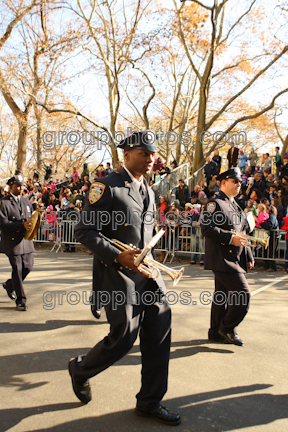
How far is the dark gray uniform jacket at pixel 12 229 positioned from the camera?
597 cm

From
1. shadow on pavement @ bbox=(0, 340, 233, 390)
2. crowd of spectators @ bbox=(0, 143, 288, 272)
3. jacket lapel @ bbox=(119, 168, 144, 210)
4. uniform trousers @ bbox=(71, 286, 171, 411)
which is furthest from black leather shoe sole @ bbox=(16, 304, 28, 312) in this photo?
crowd of spectators @ bbox=(0, 143, 288, 272)

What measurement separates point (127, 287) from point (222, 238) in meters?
2.05

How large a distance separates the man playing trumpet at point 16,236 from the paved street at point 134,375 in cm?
43

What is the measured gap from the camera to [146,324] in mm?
3066

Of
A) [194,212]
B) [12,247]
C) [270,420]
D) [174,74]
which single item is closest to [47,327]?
[12,247]

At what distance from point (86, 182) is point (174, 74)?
13.5m

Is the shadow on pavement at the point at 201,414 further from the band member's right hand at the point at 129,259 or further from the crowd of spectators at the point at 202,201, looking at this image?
the crowd of spectators at the point at 202,201

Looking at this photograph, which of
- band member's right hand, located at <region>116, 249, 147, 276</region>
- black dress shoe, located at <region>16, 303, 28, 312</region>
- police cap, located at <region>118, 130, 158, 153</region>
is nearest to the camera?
band member's right hand, located at <region>116, 249, 147, 276</region>

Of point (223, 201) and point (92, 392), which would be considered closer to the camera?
point (92, 392)

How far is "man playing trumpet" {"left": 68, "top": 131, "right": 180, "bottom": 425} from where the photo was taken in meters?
2.92

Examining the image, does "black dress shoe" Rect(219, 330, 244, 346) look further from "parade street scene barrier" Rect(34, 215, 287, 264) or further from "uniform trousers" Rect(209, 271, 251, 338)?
"parade street scene barrier" Rect(34, 215, 287, 264)

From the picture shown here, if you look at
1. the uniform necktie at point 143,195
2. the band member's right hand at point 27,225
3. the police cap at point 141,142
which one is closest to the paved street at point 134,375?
the band member's right hand at point 27,225

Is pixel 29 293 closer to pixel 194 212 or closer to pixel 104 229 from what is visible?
pixel 104 229

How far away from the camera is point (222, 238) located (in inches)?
184
